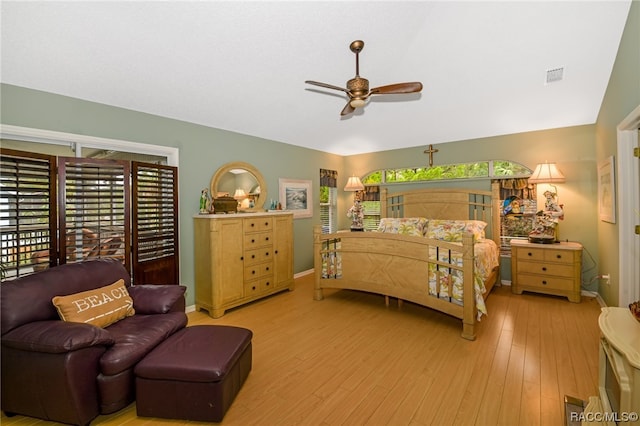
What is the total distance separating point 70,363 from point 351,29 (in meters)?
3.50

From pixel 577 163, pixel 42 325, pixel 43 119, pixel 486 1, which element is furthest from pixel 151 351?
pixel 577 163

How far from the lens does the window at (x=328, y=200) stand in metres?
6.04

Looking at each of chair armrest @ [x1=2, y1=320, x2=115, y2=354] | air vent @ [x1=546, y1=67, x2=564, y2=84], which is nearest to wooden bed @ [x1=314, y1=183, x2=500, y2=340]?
air vent @ [x1=546, y1=67, x2=564, y2=84]

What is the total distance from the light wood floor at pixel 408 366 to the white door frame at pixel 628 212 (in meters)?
0.61

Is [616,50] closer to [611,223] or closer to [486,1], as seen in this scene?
[486,1]

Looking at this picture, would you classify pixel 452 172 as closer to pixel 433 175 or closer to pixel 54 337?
pixel 433 175

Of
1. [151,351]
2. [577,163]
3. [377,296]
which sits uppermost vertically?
[577,163]

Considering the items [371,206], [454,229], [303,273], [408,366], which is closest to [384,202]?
[371,206]

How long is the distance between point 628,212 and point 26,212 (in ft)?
18.4

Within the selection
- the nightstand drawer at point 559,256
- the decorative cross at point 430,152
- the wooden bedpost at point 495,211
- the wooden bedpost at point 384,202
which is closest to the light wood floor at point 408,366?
the nightstand drawer at point 559,256

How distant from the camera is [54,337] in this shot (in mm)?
1705

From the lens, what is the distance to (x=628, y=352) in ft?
4.33

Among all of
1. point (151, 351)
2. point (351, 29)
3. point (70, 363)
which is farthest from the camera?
point (351, 29)

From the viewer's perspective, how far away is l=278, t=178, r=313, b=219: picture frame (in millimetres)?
5168
